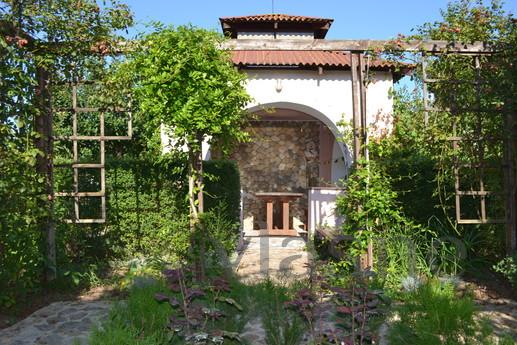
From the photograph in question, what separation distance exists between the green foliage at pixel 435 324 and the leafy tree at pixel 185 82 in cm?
283

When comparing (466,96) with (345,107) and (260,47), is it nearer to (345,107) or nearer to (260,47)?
(260,47)

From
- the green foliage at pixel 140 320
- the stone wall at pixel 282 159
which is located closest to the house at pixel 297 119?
the stone wall at pixel 282 159

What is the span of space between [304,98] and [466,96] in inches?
173

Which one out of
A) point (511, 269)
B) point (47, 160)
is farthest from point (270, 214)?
point (511, 269)

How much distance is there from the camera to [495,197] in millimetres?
5457

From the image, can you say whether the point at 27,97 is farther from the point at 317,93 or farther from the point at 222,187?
the point at 317,93

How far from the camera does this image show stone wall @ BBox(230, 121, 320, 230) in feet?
39.5

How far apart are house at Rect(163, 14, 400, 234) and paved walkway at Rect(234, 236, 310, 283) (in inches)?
34.0

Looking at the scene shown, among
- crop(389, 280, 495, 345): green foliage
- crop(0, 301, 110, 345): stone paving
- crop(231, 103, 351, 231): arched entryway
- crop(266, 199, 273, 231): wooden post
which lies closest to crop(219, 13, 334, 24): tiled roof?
crop(231, 103, 351, 231): arched entryway

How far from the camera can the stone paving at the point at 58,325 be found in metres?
3.60

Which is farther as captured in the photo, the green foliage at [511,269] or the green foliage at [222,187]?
the green foliage at [222,187]

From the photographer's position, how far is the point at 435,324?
280cm

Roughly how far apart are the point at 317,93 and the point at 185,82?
473cm

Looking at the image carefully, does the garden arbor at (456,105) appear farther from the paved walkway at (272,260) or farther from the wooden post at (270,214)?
the wooden post at (270,214)
